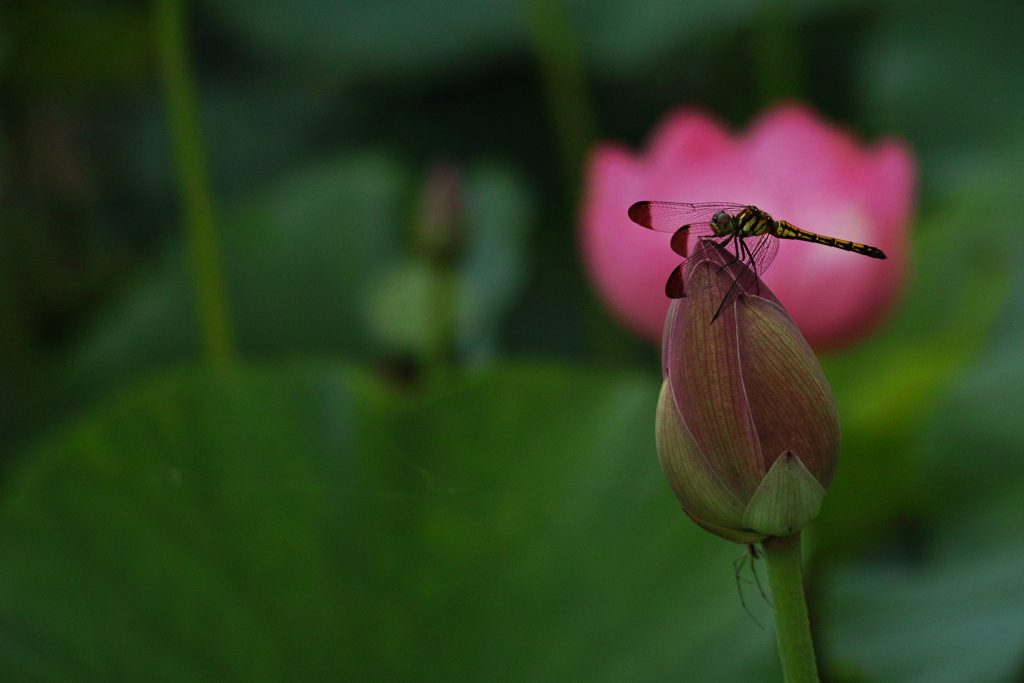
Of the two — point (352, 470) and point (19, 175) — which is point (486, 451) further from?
point (19, 175)

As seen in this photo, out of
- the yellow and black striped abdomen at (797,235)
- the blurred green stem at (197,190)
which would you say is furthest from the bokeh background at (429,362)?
the yellow and black striped abdomen at (797,235)

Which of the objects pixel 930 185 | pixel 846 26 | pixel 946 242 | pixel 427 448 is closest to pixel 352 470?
pixel 427 448

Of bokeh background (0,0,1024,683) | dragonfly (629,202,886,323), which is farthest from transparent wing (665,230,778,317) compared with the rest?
bokeh background (0,0,1024,683)

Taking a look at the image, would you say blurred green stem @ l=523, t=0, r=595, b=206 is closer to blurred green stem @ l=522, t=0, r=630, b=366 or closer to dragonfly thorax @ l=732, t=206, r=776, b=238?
blurred green stem @ l=522, t=0, r=630, b=366

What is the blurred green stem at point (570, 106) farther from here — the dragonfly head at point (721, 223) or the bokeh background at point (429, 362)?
the dragonfly head at point (721, 223)

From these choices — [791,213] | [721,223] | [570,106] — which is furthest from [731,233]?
[570,106]

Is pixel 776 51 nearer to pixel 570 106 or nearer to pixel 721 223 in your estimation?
pixel 570 106
